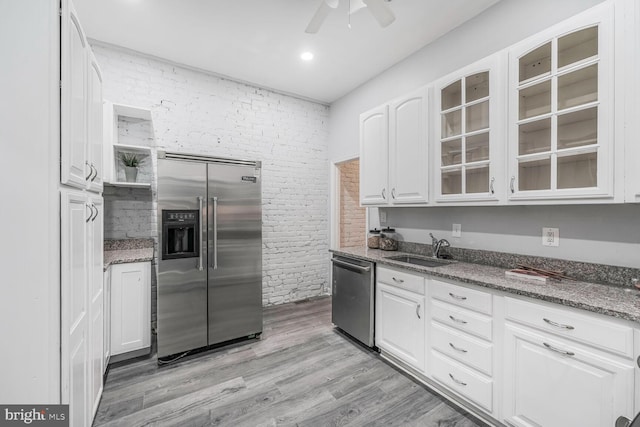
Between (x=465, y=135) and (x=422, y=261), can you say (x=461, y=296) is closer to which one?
(x=422, y=261)

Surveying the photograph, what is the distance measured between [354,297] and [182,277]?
1.67 meters

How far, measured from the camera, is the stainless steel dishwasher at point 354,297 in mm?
2613

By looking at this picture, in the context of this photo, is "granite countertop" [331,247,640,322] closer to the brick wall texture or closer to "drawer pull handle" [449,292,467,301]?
"drawer pull handle" [449,292,467,301]

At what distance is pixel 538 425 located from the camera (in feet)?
4.88

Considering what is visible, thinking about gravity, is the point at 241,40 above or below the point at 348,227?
above

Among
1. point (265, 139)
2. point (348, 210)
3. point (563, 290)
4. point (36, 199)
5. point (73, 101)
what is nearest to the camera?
point (36, 199)

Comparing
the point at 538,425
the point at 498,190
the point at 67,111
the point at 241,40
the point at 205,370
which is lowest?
the point at 205,370

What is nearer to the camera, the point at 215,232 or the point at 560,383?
the point at 560,383

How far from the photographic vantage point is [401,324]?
7.61 feet

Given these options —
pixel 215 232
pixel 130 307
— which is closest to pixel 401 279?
pixel 215 232

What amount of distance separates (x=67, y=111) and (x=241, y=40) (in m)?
2.13

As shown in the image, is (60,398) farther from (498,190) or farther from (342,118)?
(342,118)

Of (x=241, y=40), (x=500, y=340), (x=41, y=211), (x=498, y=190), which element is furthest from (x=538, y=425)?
(x=241, y=40)

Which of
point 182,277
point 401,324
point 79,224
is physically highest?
point 79,224
